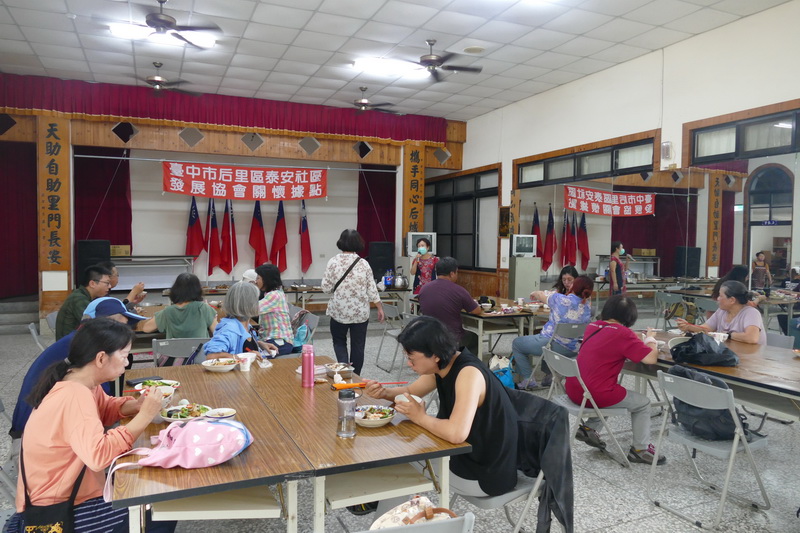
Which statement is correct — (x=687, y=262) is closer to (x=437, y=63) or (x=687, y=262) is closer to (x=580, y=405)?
(x=437, y=63)

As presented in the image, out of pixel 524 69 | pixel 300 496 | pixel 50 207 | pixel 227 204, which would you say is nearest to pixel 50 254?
pixel 50 207

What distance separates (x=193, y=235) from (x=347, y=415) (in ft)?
27.6

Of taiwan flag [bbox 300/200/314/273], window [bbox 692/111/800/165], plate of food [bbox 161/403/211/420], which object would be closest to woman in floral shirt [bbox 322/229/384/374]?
plate of food [bbox 161/403/211/420]

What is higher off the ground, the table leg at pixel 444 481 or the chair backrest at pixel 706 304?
the chair backrest at pixel 706 304

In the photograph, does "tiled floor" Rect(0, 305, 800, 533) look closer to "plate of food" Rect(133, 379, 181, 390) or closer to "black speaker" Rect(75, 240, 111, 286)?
"plate of food" Rect(133, 379, 181, 390)

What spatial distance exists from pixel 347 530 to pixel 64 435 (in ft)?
4.51

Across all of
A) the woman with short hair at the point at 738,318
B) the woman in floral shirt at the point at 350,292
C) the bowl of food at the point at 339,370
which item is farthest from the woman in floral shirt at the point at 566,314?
the bowl of food at the point at 339,370

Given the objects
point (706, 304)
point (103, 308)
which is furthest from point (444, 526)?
point (706, 304)

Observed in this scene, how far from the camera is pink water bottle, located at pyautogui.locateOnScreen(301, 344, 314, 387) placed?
8.58ft

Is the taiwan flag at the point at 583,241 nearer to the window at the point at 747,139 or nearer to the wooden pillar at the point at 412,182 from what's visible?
the wooden pillar at the point at 412,182

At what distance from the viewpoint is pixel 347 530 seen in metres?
2.51

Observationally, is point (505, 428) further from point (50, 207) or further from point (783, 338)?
point (50, 207)

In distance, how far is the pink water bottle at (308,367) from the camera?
262cm

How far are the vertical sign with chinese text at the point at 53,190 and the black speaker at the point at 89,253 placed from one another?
6.8 inches
